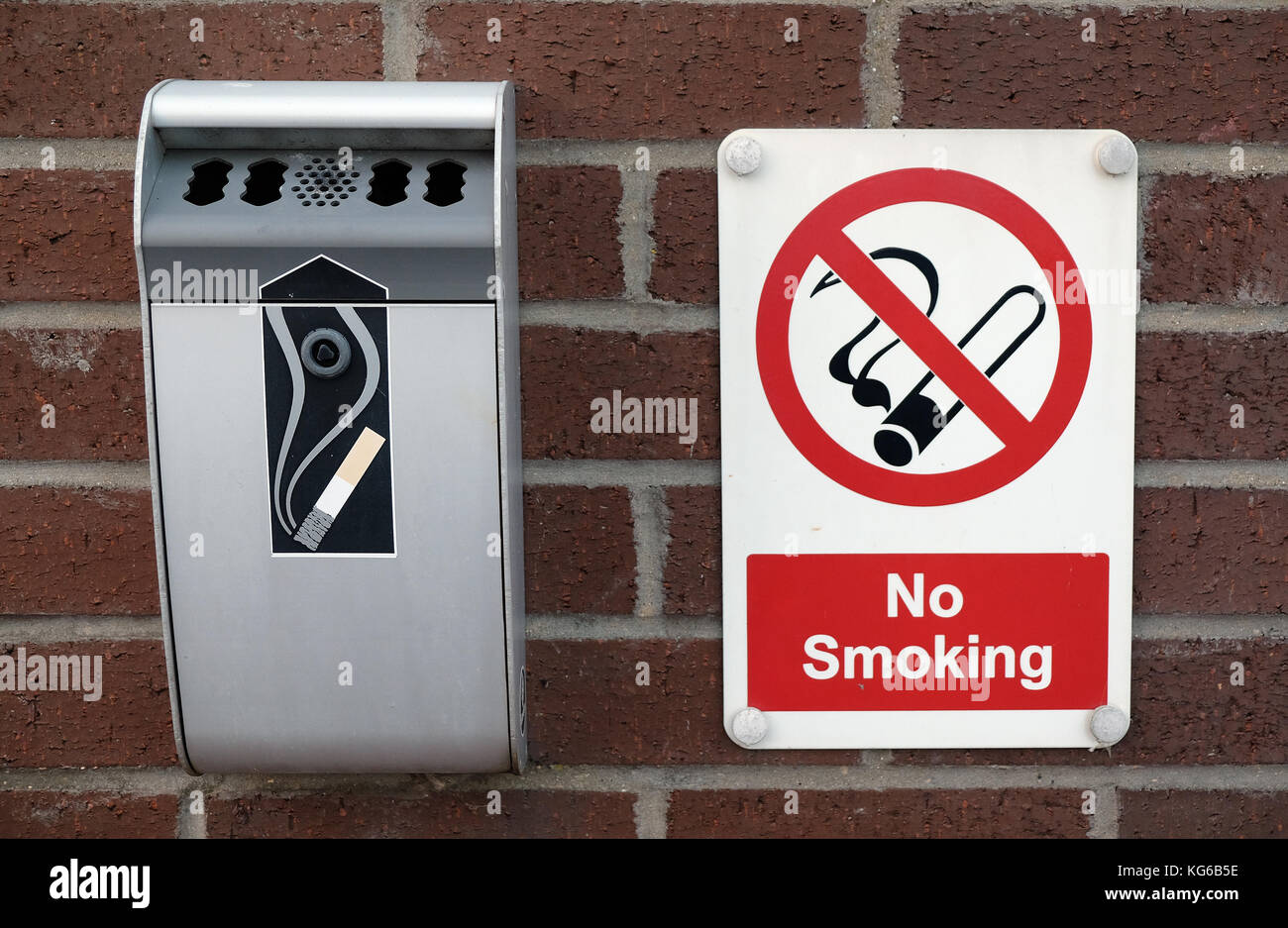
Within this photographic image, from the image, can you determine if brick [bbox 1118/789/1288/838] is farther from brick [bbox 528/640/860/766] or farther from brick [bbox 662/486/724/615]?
brick [bbox 662/486/724/615]

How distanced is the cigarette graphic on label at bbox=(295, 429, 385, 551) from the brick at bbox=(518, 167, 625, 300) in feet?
0.65

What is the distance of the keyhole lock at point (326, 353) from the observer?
59 centimetres

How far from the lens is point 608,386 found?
73cm

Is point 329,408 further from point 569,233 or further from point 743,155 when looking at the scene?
point 743,155

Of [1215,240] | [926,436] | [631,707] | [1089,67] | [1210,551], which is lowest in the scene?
[631,707]

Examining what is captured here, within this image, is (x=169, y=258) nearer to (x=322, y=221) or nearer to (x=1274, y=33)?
(x=322, y=221)

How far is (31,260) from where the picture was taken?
724 mm

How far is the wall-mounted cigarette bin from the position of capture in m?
0.59

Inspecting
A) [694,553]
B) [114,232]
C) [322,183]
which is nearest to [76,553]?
[114,232]

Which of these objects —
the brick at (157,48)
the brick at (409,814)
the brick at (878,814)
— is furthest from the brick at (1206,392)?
the brick at (157,48)

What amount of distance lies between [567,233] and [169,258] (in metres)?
0.29

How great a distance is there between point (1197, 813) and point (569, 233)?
721mm

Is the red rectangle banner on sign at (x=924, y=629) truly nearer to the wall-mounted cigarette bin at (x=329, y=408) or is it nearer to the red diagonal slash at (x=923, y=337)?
the red diagonal slash at (x=923, y=337)

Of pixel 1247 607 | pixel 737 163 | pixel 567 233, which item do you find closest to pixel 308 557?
pixel 567 233
